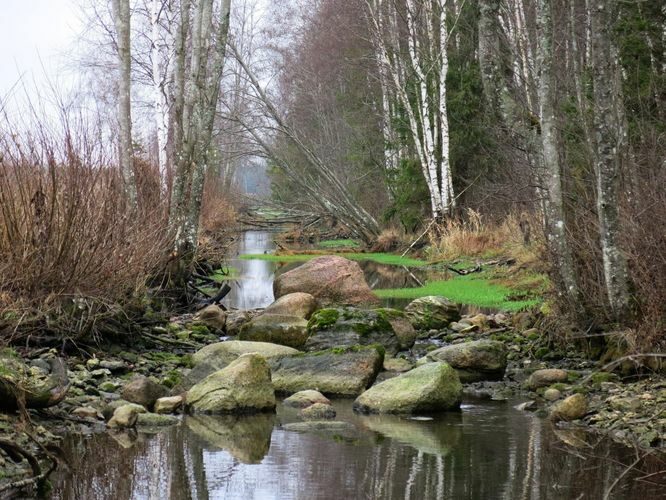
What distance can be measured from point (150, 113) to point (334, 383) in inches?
1025

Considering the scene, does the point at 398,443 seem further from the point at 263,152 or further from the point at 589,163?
the point at 263,152

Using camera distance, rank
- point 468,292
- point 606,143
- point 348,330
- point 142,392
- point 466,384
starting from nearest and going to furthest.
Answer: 1. point 142,392
2. point 606,143
3. point 466,384
4. point 348,330
5. point 468,292

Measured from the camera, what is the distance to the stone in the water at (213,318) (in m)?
13.6

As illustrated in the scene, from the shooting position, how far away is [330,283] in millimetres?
16281

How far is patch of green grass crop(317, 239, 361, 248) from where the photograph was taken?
3204cm

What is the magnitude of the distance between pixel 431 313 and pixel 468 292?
349 cm

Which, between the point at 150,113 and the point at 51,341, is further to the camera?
the point at 150,113

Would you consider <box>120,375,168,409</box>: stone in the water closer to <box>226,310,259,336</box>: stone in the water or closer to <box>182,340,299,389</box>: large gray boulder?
<box>182,340,299,389</box>: large gray boulder

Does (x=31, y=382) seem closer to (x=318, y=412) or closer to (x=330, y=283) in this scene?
(x=318, y=412)

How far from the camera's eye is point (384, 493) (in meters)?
6.07

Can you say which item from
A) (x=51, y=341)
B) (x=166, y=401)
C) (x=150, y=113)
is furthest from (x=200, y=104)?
(x=150, y=113)

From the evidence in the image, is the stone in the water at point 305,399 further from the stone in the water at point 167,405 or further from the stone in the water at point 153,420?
the stone in the water at point 153,420

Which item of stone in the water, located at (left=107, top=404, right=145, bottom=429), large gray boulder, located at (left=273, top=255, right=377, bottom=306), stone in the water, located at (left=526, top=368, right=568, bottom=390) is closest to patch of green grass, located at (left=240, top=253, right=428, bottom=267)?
large gray boulder, located at (left=273, top=255, right=377, bottom=306)

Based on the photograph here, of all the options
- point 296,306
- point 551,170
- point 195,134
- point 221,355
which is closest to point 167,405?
point 221,355
